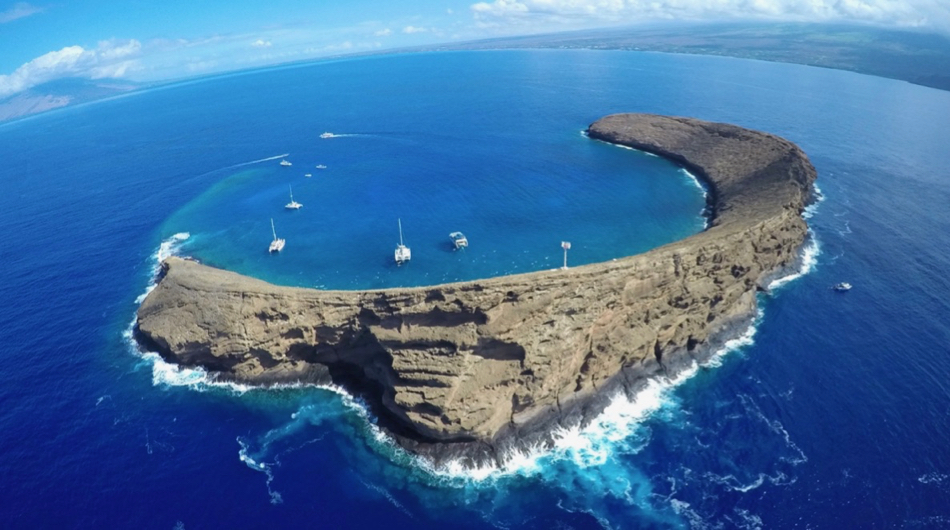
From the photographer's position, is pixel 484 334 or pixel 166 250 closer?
pixel 484 334

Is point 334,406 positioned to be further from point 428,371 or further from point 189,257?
point 189,257

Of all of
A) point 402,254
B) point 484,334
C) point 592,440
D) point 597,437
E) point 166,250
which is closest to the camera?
point 484,334

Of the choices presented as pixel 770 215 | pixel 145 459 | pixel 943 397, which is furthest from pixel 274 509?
pixel 770 215

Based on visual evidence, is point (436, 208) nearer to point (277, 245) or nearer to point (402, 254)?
point (402, 254)

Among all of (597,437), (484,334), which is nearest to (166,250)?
(484,334)

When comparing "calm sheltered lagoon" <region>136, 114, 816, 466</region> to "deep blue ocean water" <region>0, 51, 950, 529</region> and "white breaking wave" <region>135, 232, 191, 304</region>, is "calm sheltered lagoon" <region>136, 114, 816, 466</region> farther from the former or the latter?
"white breaking wave" <region>135, 232, 191, 304</region>

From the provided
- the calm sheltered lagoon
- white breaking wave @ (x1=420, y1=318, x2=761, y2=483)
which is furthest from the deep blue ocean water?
the calm sheltered lagoon
